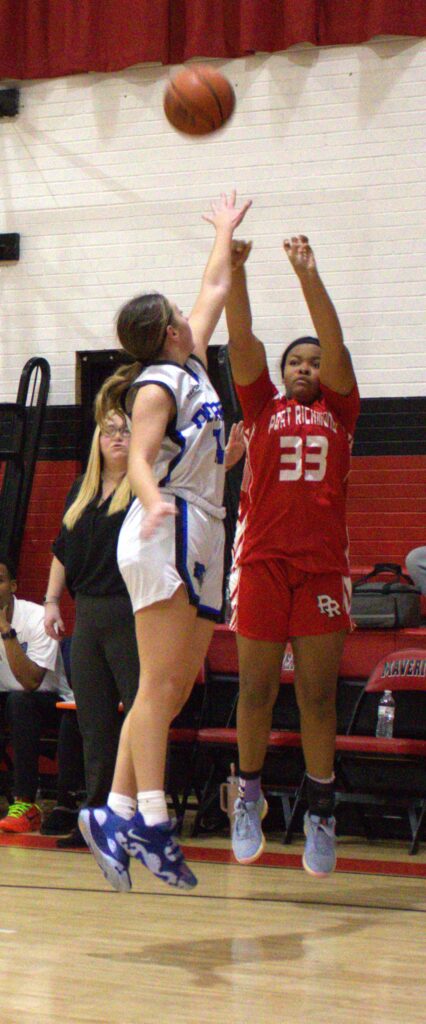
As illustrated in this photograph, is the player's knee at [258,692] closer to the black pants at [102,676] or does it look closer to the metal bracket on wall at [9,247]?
the black pants at [102,676]

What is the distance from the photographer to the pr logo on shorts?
169 inches

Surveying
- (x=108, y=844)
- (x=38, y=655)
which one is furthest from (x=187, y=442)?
(x=38, y=655)

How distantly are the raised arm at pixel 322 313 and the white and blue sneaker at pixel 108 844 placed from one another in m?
1.69

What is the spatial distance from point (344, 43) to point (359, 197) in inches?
37.7

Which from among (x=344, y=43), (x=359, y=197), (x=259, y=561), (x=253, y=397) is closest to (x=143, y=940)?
(x=259, y=561)

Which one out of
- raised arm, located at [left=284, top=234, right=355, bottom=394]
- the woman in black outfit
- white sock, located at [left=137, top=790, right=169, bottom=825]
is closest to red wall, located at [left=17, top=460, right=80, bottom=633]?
the woman in black outfit

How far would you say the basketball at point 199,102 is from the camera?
4.30 metres

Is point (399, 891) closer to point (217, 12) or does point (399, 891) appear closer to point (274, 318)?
point (274, 318)

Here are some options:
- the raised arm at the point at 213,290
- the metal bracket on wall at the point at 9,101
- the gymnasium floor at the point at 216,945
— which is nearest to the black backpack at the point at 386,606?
the gymnasium floor at the point at 216,945

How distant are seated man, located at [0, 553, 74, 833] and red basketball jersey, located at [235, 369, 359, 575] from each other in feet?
7.62

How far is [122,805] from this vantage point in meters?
3.60

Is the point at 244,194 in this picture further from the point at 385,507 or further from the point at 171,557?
the point at 171,557

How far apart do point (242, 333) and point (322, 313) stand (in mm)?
297

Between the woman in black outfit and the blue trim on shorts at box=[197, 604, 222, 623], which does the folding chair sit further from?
the blue trim on shorts at box=[197, 604, 222, 623]
